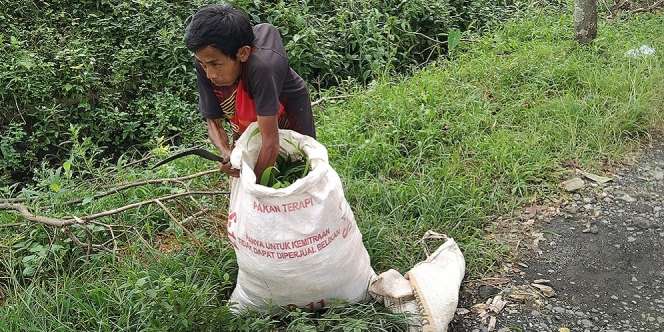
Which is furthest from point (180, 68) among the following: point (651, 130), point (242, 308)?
point (651, 130)

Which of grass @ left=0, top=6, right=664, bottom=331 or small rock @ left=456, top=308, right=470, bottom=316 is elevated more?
grass @ left=0, top=6, right=664, bottom=331

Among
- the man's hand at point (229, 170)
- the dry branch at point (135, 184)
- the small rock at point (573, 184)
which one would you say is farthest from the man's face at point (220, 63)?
the small rock at point (573, 184)

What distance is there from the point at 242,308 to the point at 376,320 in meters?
0.52

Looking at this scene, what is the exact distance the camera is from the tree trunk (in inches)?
201

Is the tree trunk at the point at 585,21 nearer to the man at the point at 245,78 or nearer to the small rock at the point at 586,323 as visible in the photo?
the small rock at the point at 586,323

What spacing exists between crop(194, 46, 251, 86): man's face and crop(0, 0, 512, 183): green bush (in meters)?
2.38

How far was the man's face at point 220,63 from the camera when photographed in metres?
2.22

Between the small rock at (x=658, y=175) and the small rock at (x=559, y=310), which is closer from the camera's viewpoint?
the small rock at (x=559, y=310)

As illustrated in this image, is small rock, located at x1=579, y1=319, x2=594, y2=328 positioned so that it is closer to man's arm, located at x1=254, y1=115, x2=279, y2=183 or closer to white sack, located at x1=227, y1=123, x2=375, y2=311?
white sack, located at x1=227, y1=123, x2=375, y2=311

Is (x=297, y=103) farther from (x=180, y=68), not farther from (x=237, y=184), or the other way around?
(x=180, y=68)

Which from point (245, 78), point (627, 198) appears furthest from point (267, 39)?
point (627, 198)

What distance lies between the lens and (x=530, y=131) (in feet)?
13.1

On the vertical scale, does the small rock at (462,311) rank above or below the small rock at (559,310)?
below

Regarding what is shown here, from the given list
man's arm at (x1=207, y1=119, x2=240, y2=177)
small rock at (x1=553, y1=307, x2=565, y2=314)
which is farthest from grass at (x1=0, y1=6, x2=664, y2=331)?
man's arm at (x1=207, y1=119, x2=240, y2=177)
